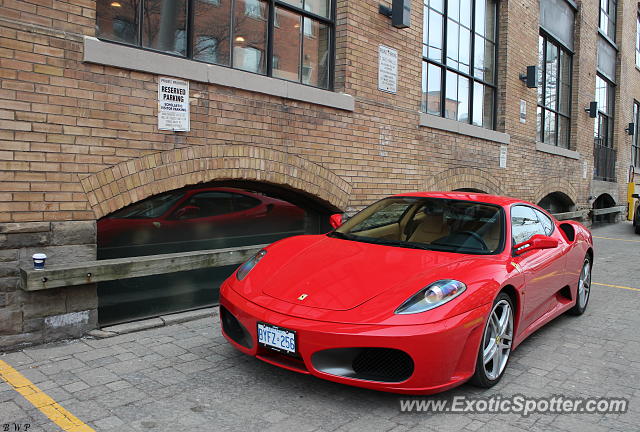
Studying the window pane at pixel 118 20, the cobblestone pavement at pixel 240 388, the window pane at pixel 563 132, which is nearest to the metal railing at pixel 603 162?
the window pane at pixel 563 132

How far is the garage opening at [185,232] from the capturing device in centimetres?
507

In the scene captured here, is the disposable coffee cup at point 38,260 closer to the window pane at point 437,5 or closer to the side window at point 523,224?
the side window at point 523,224

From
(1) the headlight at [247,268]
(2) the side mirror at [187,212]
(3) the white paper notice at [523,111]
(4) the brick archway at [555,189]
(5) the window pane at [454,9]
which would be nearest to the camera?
(1) the headlight at [247,268]

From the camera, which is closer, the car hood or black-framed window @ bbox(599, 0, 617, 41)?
the car hood

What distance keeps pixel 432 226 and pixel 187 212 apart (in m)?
2.77

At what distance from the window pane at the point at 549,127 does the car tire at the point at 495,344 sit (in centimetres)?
1158

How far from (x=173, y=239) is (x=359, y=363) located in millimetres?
3195

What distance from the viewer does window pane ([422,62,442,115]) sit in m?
→ 9.29

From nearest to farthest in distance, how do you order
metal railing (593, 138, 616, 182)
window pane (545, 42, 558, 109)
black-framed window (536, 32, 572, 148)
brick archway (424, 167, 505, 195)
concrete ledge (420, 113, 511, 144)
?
1. concrete ledge (420, 113, 511, 144)
2. brick archway (424, 167, 505, 195)
3. black-framed window (536, 32, 572, 148)
4. window pane (545, 42, 558, 109)
5. metal railing (593, 138, 616, 182)

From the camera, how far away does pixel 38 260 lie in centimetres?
404

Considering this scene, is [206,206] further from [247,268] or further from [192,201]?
[247,268]

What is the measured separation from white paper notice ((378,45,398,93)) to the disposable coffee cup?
5.25m

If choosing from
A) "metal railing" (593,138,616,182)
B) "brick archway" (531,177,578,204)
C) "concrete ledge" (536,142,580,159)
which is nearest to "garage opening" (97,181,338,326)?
"brick archway" (531,177,578,204)

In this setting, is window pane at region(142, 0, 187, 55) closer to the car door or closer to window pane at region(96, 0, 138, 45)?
window pane at region(96, 0, 138, 45)
